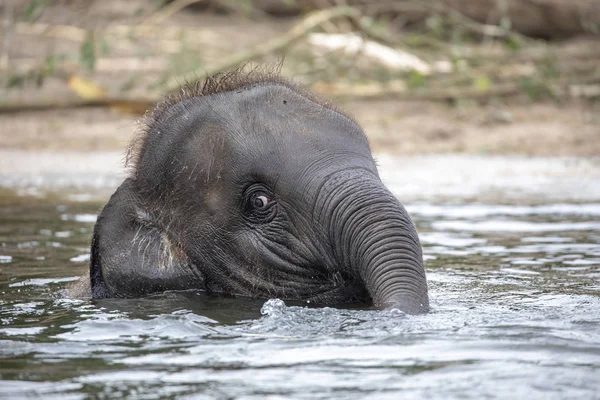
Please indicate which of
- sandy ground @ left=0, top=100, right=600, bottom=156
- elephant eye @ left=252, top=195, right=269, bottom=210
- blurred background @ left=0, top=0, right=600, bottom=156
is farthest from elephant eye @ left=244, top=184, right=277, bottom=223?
blurred background @ left=0, top=0, right=600, bottom=156

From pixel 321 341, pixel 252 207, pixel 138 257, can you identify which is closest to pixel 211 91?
pixel 252 207

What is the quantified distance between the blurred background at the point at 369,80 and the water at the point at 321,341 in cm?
834

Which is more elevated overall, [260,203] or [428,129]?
[428,129]

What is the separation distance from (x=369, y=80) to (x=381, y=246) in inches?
532

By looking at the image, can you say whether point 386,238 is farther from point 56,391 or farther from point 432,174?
point 432,174

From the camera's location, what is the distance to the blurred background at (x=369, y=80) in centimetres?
1700

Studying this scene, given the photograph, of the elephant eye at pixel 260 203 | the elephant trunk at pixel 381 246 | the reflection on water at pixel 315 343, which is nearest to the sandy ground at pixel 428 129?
the reflection on water at pixel 315 343

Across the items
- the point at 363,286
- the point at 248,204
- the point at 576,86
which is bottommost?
the point at 363,286

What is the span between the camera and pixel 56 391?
4.57 metres

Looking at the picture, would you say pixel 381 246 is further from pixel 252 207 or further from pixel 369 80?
pixel 369 80

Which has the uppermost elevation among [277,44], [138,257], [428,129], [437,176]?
[277,44]

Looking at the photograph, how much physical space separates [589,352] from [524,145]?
1155cm

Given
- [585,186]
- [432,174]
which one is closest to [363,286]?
[585,186]

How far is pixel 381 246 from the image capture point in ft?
19.0
